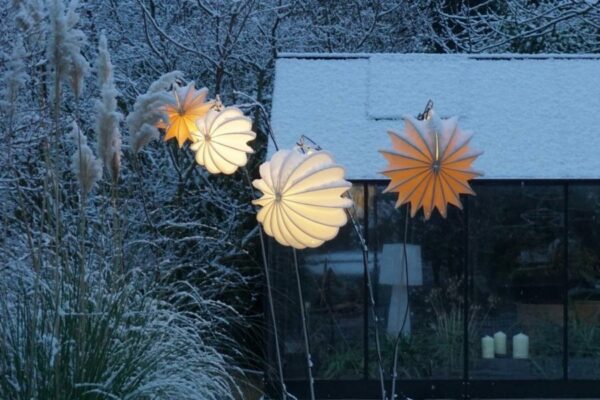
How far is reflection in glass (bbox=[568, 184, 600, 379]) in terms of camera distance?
772 cm

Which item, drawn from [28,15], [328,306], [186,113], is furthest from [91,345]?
[328,306]

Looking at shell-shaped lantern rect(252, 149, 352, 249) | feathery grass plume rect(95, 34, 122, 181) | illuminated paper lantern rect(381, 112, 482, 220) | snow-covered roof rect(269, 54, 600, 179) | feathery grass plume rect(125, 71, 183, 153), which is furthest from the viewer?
snow-covered roof rect(269, 54, 600, 179)

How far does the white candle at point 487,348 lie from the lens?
774 cm

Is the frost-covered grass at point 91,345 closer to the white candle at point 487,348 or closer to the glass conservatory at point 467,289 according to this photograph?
the glass conservatory at point 467,289

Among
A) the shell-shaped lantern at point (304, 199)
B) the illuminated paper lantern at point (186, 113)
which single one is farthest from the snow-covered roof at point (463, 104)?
the shell-shaped lantern at point (304, 199)

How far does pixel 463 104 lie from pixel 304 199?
419cm

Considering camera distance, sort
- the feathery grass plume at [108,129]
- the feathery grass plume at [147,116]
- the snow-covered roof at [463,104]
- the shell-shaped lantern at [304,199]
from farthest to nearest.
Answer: the snow-covered roof at [463,104], the shell-shaped lantern at [304,199], the feathery grass plume at [147,116], the feathery grass plume at [108,129]

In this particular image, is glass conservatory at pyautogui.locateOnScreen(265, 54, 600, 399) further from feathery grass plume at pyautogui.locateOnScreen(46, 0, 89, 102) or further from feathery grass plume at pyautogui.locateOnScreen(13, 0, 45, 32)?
feathery grass plume at pyautogui.locateOnScreen(46, 0, 89, 102)

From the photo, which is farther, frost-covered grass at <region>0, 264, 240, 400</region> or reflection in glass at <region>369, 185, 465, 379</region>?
reflection in glass at <region>369, 185, 465, 379</region>

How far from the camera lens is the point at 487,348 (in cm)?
774

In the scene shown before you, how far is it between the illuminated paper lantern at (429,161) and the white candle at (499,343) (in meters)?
3.22

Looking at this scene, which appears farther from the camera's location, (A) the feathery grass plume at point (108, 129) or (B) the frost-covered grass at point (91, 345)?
(A) the feathery grass plume at point (108, 129)

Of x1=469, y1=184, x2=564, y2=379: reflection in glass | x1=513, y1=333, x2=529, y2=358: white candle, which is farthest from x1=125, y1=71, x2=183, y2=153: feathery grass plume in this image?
x1=513, y1=333, x2=529, y2=358: white candle

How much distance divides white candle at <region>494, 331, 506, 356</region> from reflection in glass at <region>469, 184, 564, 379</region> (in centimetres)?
3
